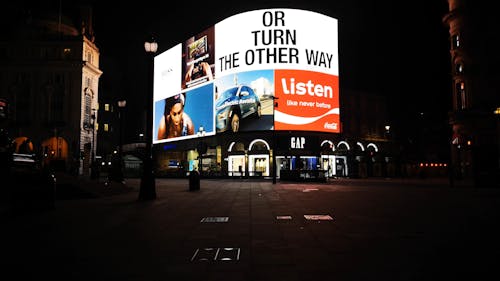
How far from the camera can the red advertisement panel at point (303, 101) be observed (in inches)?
1943

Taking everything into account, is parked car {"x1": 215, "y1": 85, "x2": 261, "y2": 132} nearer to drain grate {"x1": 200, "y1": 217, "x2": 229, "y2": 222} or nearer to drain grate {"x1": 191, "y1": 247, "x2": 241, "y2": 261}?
drain grate {"x1": 200, "y1": 217, "x2": 229, "y2": 222}

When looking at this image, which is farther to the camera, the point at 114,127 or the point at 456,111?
the point at 114,127

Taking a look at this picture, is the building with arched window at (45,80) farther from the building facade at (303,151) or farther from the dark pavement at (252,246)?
the dark pavement at (252,246)

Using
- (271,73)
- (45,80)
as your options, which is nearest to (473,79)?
(271,73)

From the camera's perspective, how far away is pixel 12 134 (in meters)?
63.9

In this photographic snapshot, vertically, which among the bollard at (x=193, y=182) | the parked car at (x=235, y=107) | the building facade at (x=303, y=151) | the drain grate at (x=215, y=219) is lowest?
the drain grate at (x=215, y=219)

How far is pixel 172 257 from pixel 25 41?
71.3 metres

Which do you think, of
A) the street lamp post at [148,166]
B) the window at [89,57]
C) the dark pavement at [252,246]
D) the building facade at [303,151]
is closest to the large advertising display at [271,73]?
the building facade at [303,151]

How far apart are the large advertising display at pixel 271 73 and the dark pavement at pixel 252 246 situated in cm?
3795

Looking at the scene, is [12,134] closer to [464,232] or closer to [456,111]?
[456,111]

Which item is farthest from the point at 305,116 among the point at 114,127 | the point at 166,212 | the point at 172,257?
the point at 114,127

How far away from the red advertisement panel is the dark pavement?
125ft

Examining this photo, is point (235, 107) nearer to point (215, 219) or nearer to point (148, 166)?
point (148, 166)

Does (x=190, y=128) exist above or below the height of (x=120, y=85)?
below
